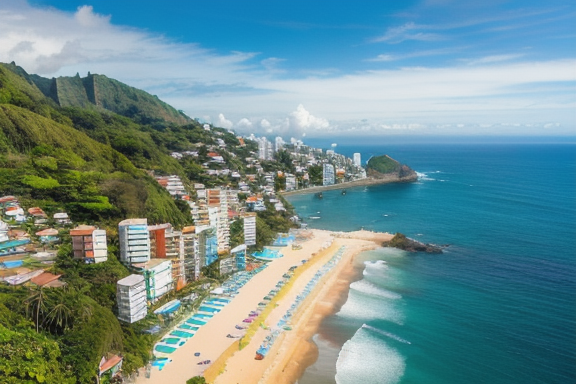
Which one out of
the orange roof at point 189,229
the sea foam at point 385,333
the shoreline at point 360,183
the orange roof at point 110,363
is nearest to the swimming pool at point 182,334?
the orange roof at point 110,363

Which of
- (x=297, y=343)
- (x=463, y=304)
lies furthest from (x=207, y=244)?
(x=463, y=304)

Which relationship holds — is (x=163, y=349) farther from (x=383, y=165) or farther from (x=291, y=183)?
(x=383, y=165)

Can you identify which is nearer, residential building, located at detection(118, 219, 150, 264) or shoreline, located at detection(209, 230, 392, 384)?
shoreline, located at detection(209, 230, 392, 384)

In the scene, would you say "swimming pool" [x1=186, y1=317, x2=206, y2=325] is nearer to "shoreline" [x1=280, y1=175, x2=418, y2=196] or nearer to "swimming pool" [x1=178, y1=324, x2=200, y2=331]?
"swimming pool" [x1=178, y1=324, x2=200, y2=331]

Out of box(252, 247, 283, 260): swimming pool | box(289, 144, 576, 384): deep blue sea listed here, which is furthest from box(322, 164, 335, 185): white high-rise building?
box(252, 247, 283, 260): swimming pool

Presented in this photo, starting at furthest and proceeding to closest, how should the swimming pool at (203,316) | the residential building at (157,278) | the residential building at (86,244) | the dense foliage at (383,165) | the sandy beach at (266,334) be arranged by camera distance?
the dense foliage at (383,165) < the swimming pool at (203,316) < the residential building at (157,278) < the residential building at (86,244) < the sandy beach at (266,334)

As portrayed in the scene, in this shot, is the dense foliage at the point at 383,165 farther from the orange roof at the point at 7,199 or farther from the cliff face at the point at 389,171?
the orange roof at the point at 7,199

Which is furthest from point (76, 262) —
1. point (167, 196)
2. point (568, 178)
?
point (568, 178)
